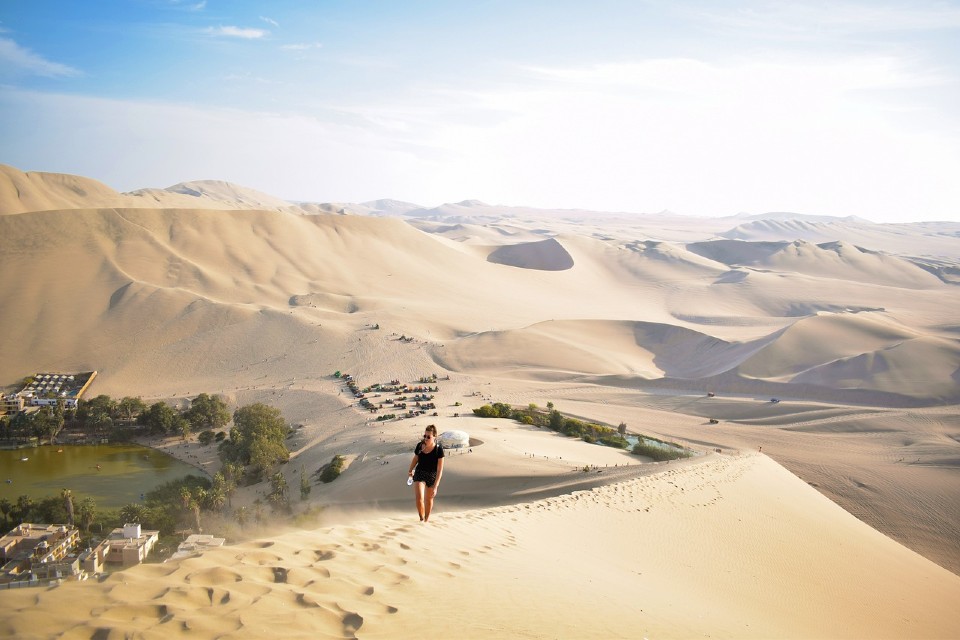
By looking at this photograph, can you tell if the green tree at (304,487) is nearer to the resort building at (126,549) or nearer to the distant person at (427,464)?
the resort building at (126,549)

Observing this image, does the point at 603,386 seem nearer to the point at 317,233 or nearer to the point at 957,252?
the point at 317,233

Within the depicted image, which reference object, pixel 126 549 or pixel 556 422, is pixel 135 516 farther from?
pixel 556 422

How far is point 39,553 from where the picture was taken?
14992 mm

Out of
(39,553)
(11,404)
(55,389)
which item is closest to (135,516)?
(39,553)

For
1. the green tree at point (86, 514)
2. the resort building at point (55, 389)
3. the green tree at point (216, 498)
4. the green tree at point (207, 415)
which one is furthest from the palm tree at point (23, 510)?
the resort building at point (55, 389)

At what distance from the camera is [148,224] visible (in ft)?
190

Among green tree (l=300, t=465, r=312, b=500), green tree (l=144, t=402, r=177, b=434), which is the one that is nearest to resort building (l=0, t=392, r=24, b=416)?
green tree (l=144, t=402, r=177, b=434)

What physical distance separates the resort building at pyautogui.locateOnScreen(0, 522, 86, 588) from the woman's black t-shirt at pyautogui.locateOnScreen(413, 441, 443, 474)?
9431mm

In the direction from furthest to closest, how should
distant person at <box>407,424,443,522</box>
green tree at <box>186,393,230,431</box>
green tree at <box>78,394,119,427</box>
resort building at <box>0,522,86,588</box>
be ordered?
green tree at <box>186,393,230,431</box>
green tree at <box>78,394,119,427</box>
resort building at <box>0,522,86,588</box>
distant person at <box>407,424,443,522</box>

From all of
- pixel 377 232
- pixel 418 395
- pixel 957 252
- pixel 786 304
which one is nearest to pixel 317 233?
pixel 377 232

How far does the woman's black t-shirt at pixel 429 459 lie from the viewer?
8.19m

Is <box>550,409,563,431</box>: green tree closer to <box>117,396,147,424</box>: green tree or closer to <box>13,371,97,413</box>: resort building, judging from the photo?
<box>117,396,147,424</box>: green tree

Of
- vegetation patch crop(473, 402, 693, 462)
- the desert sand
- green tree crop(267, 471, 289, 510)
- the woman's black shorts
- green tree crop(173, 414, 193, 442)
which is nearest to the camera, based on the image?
the desert sand

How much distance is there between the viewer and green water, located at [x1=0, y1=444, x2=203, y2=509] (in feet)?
73.3
